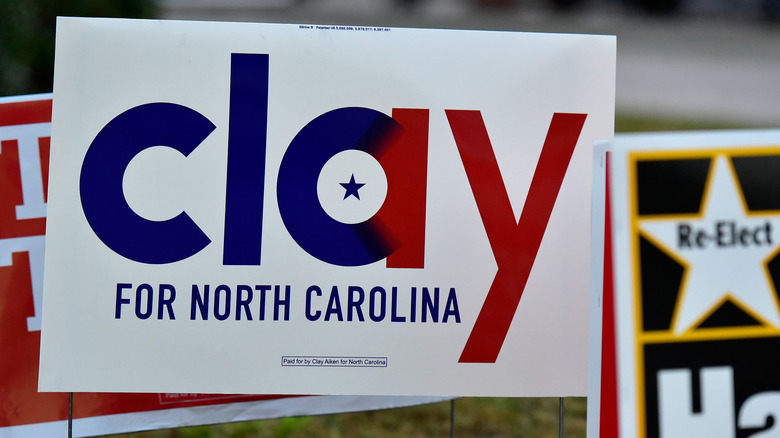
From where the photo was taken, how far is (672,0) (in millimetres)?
17484

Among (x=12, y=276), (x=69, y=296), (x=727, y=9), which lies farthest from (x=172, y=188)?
(x=727, y=9)

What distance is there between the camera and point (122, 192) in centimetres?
228

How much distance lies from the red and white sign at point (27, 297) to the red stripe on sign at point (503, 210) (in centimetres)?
99

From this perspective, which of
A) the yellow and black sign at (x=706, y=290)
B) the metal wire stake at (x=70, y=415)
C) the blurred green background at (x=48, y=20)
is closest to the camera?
the yellow and black sign at (x=706, y=290)

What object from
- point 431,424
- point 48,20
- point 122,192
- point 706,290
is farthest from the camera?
point 48,20

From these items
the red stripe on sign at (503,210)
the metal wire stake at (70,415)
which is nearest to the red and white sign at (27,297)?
the metal wire stake at (70,415)

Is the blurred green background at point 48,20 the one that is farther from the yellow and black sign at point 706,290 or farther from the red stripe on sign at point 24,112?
the yellow and black sign at point 706,290

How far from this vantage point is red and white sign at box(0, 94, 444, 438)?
2.52 metres

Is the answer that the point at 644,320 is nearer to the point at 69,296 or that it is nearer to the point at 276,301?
the point at 276,301

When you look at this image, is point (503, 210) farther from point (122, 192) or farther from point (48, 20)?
point (48, 20)

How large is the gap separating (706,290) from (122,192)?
1338mm

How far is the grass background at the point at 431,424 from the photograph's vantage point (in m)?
3.83

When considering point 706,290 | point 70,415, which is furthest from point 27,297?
point 706,290

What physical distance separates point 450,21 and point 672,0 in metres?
4.27
